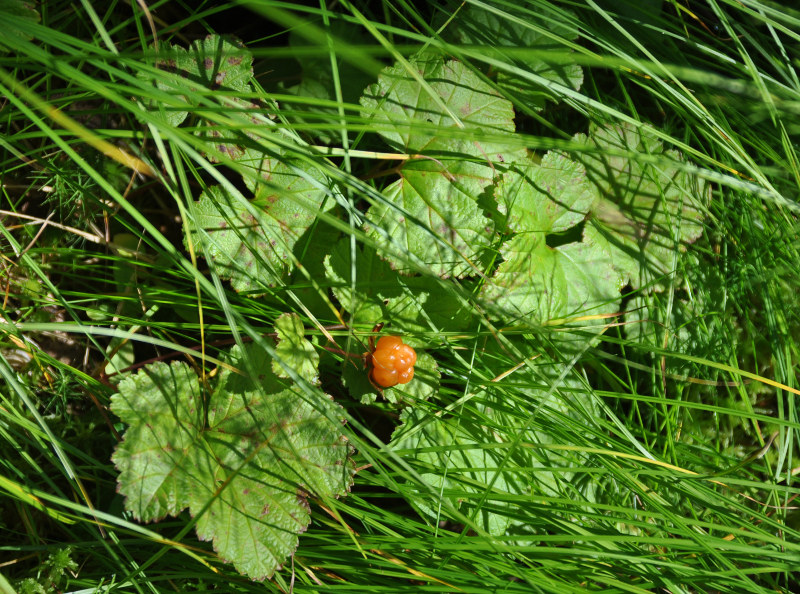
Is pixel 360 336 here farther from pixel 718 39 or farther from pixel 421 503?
pixel 718 39

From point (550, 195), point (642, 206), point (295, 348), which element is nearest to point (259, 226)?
point (295, 348)

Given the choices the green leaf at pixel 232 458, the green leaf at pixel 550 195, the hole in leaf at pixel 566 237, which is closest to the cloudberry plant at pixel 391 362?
the green leaf at pixel 232 458

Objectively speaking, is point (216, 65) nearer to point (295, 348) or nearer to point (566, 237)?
point (295, 348)

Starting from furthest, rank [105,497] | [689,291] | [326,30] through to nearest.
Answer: [689,291] → [105,497] → [326,30]

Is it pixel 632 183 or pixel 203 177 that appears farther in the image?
pixel 632 183

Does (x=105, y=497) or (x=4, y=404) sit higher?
(x=4, y=404)

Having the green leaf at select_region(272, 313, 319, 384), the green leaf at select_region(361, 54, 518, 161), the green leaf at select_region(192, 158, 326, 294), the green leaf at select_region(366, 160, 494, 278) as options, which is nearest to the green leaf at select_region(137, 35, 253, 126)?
the green leaf at select_region(192, 158, 326, 294)

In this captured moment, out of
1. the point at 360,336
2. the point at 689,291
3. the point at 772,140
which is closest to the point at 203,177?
the point at 360,336

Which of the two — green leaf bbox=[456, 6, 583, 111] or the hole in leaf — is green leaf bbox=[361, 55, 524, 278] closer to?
green leaf bbox=[456, 6, 583, 111]
